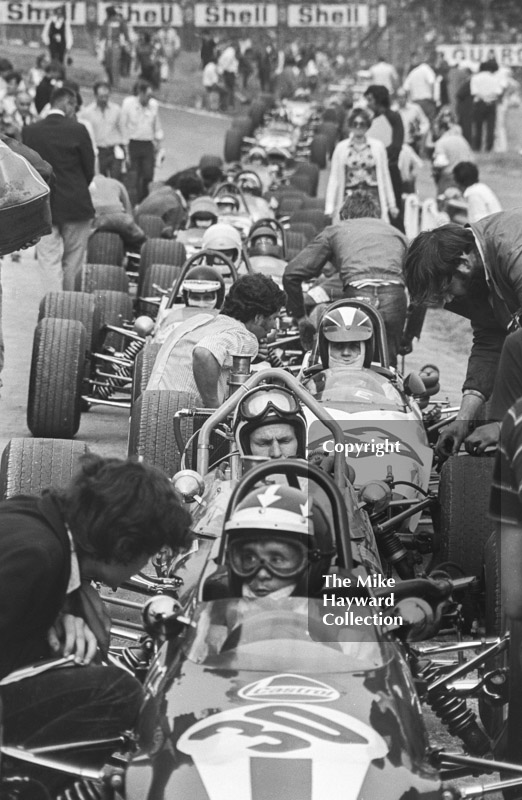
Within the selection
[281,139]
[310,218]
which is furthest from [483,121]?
[310,218]

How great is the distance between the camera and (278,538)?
4.79 metres

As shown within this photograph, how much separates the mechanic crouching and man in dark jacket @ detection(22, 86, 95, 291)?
29.0 ft

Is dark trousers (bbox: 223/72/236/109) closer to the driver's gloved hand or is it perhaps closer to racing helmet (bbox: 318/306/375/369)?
the driver's gloved hand

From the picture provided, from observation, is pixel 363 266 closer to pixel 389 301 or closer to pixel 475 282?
pixel 389 301

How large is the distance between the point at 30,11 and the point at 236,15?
25.5 feet

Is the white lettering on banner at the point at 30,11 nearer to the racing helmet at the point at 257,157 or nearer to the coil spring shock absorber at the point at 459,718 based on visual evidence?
the racing helmet at the point at 257,157

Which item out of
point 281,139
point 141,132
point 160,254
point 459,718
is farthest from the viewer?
point 281,139

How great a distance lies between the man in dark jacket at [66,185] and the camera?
43.5 ft

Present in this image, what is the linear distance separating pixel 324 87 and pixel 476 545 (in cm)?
4375

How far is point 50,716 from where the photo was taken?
4.55 metres

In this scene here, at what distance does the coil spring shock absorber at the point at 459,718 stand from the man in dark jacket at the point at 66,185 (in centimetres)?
865

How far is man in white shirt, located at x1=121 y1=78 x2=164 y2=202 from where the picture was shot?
2233cm

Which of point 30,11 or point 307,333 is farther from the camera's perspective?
point 30,11

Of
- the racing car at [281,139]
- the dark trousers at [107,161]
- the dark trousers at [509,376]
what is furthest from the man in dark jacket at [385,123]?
the dark trousers at [509,376]
